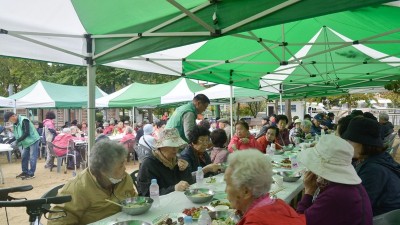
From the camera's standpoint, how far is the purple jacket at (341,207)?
6.49 feet

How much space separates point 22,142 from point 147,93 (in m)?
6.09

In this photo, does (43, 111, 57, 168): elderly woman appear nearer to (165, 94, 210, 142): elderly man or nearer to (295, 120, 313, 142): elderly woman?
(165, 94, 210, 142): elderly man

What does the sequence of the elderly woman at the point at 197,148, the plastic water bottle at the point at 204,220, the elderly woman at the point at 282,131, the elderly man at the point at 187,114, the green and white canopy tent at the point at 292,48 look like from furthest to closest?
the elderly woman at the point at 282,131, the elderly man at the point at 187,114, the green and white canopy tent at the point at 292,48, the elderly woman at the point at 197,148, the plastic water bottle at the point at 204,220

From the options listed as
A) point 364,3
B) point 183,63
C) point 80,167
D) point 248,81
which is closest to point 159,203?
point 364,3

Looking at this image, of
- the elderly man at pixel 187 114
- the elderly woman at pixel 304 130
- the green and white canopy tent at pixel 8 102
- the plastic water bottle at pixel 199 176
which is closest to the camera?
the plastic water bottle at pixel 199 176

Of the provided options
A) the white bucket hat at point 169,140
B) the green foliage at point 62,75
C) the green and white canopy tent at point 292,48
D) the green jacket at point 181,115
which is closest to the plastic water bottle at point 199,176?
the white bucket hat at point 169,140

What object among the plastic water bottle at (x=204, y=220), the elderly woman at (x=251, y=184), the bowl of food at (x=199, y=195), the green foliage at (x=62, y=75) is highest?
the green foliage at (x=62, y=75)

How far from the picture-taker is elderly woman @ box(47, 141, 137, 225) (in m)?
2.47

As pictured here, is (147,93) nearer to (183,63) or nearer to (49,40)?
(183,63)

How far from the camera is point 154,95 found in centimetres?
1344

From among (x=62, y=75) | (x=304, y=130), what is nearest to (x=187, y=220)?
(x=304, y=130)

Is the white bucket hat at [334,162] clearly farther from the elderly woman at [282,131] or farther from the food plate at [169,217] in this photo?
the elderly woman at [282,131]

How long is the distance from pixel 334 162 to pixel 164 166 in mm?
1897

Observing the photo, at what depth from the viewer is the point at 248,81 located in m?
8.37
